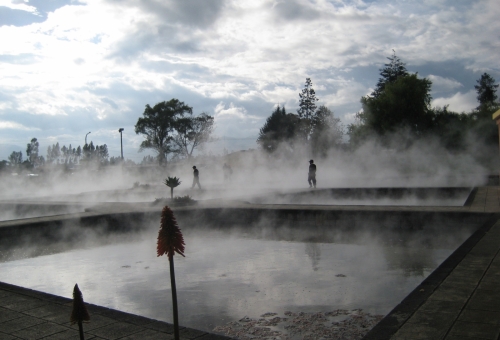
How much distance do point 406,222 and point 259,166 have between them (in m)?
27.6

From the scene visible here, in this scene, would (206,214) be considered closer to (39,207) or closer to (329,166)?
(39,207)

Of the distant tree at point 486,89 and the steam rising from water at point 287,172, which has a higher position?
the distant tree at point 486,89

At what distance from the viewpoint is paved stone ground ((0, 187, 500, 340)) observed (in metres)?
3.07

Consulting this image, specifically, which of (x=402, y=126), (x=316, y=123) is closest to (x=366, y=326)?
(x=402, y=126)

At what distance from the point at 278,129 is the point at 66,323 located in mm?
60962

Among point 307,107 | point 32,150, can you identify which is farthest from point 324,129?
point 32,150

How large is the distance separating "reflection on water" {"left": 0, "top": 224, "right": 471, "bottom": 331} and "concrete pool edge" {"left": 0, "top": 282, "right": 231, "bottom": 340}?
949mm

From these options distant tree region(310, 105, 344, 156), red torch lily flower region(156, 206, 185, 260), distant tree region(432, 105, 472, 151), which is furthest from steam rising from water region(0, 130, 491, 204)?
red torch lily flower region(156, 206, 185, 260)

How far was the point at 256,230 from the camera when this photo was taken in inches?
416

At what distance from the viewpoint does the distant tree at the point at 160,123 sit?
4797 cm

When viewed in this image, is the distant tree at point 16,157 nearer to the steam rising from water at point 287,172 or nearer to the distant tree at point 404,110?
the steam rising from water at point 287,172

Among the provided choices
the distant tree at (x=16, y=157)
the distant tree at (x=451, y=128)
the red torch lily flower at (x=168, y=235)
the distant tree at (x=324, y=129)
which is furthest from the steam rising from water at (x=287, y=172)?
the distant tree at (x=16, y=157)

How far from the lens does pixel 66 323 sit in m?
3.51

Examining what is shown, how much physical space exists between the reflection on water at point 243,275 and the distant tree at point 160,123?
39476 mm
